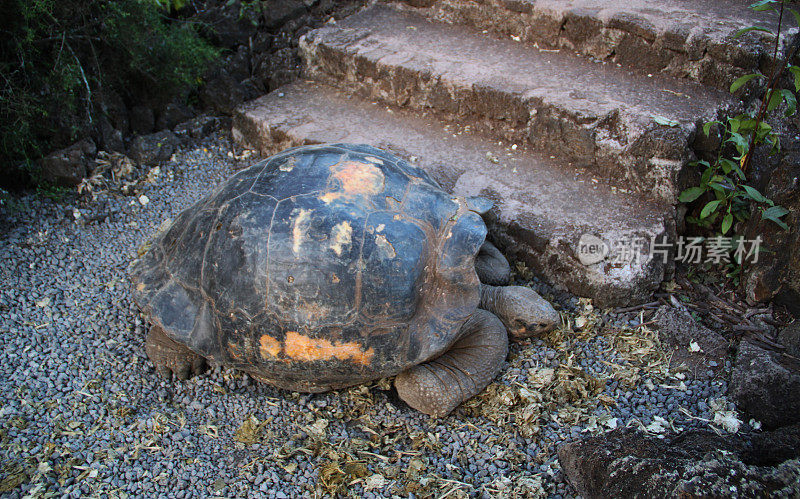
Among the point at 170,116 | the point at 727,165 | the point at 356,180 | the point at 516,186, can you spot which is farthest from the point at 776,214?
the point at 170,116

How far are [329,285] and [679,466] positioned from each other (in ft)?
4.87

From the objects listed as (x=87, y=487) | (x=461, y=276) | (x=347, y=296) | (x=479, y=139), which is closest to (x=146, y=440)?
(x=87, y=487)

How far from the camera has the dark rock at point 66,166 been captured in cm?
386

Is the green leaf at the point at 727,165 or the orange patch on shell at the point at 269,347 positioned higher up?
the green leaf at the point at 727,165

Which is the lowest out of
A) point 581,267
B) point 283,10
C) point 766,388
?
point 766,388

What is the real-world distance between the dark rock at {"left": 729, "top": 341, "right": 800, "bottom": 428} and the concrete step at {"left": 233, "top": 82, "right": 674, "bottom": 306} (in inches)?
25.7

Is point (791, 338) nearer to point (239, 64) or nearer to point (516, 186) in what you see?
point (516, 186)

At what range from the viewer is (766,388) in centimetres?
249

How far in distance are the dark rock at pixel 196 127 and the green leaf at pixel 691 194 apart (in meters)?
Answer: 3.57

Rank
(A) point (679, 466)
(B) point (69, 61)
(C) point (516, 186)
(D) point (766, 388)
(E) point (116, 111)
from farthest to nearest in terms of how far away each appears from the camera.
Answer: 1. (E) point (116, 111)
2. (B) point (69, 61)
3. (C) point (516, 186)
4. (D) point (766, 388)
5. (A) point (679, 466)

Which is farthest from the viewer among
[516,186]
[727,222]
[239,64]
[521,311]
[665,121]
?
[239,64]

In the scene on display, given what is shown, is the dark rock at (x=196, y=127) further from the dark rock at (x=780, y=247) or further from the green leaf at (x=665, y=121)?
the dark rock at (x=780, y=247)

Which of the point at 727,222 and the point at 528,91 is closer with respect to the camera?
the point at 727,222

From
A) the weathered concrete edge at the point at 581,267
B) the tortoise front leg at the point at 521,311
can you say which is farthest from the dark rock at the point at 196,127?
the tortoise front leg at the point at 521,311
